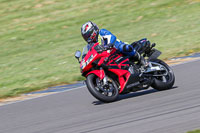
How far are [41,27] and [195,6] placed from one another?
742 cm

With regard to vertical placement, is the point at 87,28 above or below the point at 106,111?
above

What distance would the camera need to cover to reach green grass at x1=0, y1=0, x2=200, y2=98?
12.4 meters

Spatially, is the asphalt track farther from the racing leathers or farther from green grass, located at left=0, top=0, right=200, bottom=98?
green grass, located at left=0, top=0, right=200, bottom=98

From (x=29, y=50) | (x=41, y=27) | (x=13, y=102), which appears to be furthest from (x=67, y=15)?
(x=13, y=102)

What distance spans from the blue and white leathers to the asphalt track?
0.87 metres

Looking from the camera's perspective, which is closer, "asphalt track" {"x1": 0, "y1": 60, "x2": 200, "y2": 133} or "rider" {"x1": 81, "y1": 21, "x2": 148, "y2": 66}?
"asphalt track" {"x1": 0, "y1": 60, "x2": 200, "y2": 133}

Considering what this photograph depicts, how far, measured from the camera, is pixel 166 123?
5.38 meters

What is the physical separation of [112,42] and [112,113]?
143 cm

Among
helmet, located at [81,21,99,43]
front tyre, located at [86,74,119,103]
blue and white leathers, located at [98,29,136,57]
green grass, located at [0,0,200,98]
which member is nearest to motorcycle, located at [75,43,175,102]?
front tyre, located at [86,74,119,103]

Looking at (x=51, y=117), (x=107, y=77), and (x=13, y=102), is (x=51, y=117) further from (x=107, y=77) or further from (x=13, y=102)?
(x=13, y=102)

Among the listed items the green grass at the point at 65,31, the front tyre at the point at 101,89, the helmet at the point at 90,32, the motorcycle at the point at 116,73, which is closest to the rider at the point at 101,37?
the helmet at the point at 90,32

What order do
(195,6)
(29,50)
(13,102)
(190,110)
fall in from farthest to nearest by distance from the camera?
(195,6)
(29,50)
(13,102)
(190,110)

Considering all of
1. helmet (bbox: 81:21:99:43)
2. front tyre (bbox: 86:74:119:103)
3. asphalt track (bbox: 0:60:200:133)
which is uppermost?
helmet (bbox: 81:21:99:43)

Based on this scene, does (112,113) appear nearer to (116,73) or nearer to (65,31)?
(116,73)
